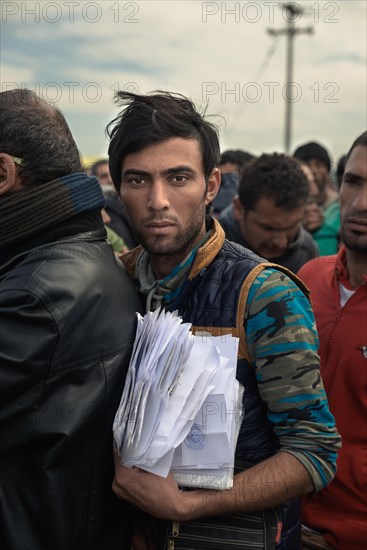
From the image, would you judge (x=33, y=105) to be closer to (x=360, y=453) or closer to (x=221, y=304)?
(x=221, y=304)

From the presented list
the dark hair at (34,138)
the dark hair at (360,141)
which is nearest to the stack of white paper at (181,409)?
the dark hair at (34,138)

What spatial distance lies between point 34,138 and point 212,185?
65 cm

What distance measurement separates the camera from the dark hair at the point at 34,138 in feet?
5.36

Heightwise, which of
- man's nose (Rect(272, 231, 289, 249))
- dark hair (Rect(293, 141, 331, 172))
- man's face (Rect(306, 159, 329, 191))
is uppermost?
dark hair (Rect(293, 141, 331, 172))

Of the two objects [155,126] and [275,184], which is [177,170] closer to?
[155,126]

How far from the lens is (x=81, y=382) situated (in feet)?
4.93

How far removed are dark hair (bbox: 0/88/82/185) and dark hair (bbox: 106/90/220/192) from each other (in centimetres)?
23

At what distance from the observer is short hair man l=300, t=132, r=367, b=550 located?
7.07 ft

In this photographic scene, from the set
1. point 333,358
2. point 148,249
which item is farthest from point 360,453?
point 148,249

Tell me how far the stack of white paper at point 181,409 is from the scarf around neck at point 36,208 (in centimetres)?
37

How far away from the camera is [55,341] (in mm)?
1434

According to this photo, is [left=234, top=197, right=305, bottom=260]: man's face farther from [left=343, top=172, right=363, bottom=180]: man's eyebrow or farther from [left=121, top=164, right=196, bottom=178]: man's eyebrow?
[left=121, top=164, right=196, bottom=178]: man's eyebrow

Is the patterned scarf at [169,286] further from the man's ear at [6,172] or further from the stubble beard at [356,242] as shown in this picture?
the stubble beard at [356,242]

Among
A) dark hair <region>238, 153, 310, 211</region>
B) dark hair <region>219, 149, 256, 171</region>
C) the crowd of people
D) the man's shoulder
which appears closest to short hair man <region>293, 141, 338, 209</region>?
dark hair <region>219, 149, 256, 171</region>
